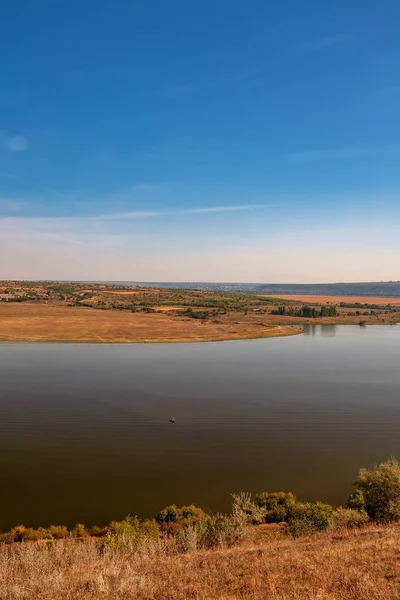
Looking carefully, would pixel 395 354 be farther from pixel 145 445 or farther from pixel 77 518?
pixel 77 518

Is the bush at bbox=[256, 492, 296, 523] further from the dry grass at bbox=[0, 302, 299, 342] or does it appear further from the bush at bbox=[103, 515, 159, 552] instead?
the dry grass at bbox=[0, 302, 299, 342]

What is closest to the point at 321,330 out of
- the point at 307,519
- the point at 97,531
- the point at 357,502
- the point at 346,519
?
the point at 357,502

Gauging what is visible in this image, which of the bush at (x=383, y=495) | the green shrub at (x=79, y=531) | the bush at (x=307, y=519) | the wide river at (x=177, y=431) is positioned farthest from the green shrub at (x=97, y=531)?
the bush at (x=383, y=495)

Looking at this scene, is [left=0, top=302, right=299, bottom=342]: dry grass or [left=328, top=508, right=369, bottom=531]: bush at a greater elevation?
[left=0, top=302, right=299, bottom=342]: dry grass

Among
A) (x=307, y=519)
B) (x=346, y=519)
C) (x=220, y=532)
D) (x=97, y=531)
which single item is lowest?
(x=97, y=531)

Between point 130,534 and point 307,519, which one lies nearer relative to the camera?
point 130,534

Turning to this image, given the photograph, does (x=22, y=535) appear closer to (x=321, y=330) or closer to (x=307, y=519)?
(x=307, y=519)

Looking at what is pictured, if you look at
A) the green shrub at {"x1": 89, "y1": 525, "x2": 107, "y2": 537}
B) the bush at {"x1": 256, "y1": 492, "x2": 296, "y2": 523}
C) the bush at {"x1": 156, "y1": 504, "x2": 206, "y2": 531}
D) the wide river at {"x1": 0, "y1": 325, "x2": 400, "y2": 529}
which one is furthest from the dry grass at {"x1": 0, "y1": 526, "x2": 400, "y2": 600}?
the wide river at {"x1": 0, "y1": 325, "x2": 400, "y2": 529}

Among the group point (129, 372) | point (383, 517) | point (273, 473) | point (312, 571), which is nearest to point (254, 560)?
point (312, 571)
